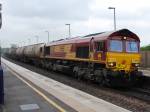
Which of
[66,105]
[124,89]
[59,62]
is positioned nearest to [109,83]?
[124,89]

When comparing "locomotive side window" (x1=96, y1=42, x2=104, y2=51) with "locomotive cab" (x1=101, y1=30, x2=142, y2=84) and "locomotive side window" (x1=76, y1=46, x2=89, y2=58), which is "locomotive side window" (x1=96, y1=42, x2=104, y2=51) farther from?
"locomotive side window" (x1=76, y1=46, x2=89, y2=58)

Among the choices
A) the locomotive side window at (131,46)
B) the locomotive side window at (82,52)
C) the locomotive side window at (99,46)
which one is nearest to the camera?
the locomotive side window at (99,46)

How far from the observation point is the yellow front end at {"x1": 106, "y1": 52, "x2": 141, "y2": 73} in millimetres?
23797

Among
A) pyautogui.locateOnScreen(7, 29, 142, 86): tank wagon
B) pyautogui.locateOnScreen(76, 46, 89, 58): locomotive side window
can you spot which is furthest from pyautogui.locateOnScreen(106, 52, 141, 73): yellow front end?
pyautogui.locateOnScreen(76, 46, 89, 58): locomotive side window

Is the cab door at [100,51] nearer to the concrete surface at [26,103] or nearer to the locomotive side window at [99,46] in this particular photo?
the locomotive side window at [99,46]

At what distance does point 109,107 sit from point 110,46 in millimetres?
10424

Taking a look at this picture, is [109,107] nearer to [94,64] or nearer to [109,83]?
[109,83]

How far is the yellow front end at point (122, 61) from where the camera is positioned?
23.8m

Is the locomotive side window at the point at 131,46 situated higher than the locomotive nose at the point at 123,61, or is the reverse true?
the locomotive side window at the point at 131,46

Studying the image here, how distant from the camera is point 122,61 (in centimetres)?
2406

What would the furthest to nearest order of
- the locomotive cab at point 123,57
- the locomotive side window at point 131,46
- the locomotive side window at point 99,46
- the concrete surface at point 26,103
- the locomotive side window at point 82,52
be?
1. the locomotive side window at point 82,52
2. the locomotive side window at point 131,46
3. the locomotive side window at point 99,46
4. the locomotive cab at point 123,57
5. the concrete surface at point 26,103

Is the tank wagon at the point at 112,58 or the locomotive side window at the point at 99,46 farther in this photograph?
the locomotive side window at the point at 99,46

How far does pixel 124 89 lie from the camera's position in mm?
24547

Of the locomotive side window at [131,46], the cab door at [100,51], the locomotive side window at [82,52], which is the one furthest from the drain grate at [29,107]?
the locomotive side window at [82,52]
